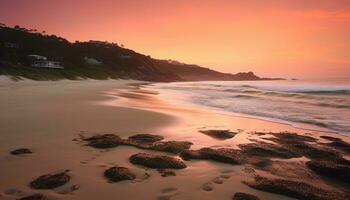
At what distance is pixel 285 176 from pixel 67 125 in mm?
6016

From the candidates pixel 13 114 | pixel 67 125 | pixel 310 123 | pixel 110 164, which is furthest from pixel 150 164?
pixel 310 123

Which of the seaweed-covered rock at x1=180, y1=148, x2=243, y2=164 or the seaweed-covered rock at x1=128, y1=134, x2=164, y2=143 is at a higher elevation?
the seaweed-covered rock at x1=128, y1=134, x2=164, y2=143

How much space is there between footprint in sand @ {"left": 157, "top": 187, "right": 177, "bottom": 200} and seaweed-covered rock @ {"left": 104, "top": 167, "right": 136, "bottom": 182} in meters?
0.64

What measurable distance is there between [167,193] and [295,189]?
6.42 feet

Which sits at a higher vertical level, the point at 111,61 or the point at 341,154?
the point at 111,61

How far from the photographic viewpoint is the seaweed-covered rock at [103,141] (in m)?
6.41

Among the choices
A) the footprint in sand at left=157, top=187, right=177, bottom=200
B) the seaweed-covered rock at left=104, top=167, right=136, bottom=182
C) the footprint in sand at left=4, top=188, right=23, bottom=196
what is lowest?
the footprint in sand at left=157, top=187, right=177, bottom=200

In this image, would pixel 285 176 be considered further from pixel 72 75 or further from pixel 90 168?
pixel 72 75

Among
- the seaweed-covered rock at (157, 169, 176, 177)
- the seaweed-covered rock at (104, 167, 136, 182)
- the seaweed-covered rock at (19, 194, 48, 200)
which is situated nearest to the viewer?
the seaweed-covered rock at (19, 194, 48, 200)

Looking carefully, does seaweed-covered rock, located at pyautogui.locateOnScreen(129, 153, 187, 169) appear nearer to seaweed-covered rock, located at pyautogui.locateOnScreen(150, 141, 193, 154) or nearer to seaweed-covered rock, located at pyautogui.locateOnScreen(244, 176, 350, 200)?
seaweed-covered rock, located at pyautogui.locateOnScreen(150, 141, 193, 154)

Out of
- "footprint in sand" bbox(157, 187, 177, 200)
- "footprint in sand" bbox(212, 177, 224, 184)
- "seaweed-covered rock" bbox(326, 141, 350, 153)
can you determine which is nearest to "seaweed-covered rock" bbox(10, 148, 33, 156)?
"footprint in sand" bbox(157, 187, 177, 200)

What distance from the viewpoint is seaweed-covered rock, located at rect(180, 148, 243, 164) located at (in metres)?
5.86

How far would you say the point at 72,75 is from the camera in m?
54.2

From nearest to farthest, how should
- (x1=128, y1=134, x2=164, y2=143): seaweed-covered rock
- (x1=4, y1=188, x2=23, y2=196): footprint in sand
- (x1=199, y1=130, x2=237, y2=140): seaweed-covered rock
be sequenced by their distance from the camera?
(x1=4, y1=188, x2=23, y2=196): footprint in sand < (x1=128, y1=134, x2=164, y2=143): seaweed-covered rock < (x1=199, y1=130, x2=237, y2=140): seaweed-covered rock
